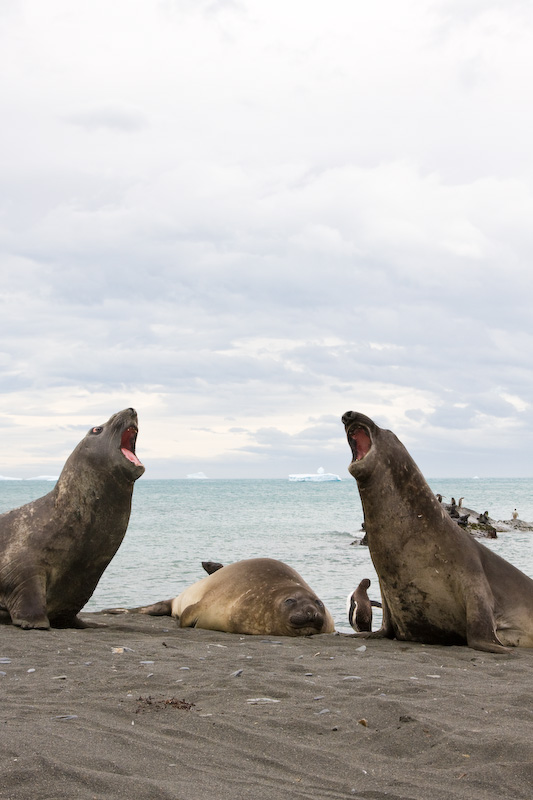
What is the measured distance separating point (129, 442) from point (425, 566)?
2.96m

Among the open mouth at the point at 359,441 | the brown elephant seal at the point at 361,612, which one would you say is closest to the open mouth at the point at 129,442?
the open mouth at the point at 359,441


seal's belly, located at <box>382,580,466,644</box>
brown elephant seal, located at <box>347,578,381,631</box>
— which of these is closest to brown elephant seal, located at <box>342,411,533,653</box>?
seal's belly, located at <box>382,580,466,644</box>

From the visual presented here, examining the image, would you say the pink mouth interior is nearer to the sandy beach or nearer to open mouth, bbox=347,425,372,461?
open mouth, bbox=347,425,372,461

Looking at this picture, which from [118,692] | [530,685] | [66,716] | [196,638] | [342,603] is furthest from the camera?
[342,603]

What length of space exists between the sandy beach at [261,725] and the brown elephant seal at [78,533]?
141cm

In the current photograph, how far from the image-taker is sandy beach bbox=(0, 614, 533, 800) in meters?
3.01

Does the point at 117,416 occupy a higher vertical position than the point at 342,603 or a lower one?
higher

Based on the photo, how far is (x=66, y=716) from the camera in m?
3.85

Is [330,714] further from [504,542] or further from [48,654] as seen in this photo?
[504,542]

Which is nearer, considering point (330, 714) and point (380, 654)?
point (330, 714)

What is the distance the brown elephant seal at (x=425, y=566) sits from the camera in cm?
662

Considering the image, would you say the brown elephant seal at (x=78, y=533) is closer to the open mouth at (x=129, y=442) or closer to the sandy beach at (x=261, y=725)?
the open mouth at (x=129, y=442)

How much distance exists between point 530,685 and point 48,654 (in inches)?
128

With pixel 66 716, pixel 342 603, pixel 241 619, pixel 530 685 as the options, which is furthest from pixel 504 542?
pixel 66 716
